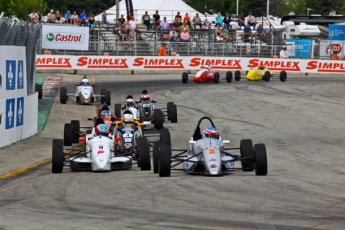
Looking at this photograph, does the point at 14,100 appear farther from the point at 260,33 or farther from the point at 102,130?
the point at 260,33

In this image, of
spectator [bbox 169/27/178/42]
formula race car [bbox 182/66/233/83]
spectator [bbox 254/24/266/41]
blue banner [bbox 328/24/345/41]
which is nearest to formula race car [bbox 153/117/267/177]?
formula race car [bbox 182/66/233/83]

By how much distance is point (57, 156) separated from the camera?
1426cm

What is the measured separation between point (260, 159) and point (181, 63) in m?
33.8

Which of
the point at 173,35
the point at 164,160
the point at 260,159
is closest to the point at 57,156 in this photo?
the point at 164,160

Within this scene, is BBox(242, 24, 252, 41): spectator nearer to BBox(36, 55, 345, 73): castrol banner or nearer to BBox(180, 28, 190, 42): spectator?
BBox(180, 28, 190, 42): spectator

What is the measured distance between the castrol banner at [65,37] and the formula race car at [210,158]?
30673mm

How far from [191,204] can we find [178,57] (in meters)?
36.6

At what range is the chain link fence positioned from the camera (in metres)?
18.7

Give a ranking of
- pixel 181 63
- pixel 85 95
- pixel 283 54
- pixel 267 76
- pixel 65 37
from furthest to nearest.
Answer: pixel 283 54 < pixel 181 63 < pixel 65 37 < pixel 267 76 < pixel 85 95

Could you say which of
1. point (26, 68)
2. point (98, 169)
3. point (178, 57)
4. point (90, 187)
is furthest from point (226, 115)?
point (178, 57)

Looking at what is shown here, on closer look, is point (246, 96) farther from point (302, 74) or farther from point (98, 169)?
point (98, 169)

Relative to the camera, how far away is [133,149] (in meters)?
16.4

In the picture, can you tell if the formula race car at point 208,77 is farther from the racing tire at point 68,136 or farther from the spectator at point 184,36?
the racing tire at point 68,136

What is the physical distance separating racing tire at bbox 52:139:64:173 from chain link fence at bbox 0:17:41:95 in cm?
511
